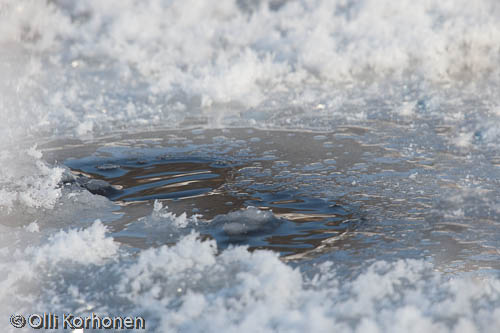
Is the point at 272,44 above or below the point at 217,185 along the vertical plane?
above

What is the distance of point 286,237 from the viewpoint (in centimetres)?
259

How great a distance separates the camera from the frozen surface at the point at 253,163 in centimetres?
207

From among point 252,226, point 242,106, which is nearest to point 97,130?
point 242,106

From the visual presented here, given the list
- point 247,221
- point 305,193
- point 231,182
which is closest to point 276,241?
point 247,221

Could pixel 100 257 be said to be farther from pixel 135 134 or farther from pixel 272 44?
pixel 272 44

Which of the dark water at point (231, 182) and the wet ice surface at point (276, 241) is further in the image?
the dark water at point (231, 182)

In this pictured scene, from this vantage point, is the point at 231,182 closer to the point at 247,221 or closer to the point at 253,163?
the point at 253,163

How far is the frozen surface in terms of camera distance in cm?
207

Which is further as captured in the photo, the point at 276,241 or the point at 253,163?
the point at 253,163

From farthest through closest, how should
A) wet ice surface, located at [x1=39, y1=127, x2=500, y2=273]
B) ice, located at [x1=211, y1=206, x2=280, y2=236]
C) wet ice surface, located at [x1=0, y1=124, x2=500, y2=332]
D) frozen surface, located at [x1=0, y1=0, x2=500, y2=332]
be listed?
ice, located at [x1=211, y1=206, x2=280, y2=236], wet ice surface, located at [x1=39, y1=127, x2=500, y2=273], frozen surface, located at [x1=0, y1=0, x2=500, y2=332], wet ice surface, located at [x1=0, y1=124, x2=500, y2=332]

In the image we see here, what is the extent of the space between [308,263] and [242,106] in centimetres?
290

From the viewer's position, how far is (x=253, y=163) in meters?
3.62

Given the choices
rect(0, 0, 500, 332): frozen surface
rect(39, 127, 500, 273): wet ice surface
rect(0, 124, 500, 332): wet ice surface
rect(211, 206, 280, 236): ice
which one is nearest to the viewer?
rect(0, 124, 500, 332): wet ice surface

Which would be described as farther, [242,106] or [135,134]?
[242,106]
